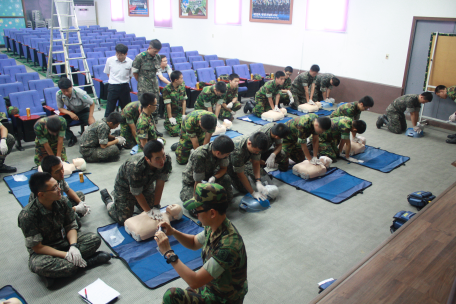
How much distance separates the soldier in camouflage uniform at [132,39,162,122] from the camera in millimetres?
6149

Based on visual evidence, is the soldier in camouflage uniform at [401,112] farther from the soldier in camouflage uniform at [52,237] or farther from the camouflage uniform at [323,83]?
the soldier in camouflage uniform at [52,237]

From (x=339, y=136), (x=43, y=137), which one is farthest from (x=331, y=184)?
(x=43, y=137)

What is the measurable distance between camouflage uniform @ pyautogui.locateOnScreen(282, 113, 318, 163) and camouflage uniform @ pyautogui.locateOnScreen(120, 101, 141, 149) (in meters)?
2.31

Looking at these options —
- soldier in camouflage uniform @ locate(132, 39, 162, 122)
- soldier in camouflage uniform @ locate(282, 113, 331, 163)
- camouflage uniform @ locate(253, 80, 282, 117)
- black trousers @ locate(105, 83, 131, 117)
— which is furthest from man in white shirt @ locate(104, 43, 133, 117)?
soldier in camouflage uniform @ locate(282, 113, 331, 163)

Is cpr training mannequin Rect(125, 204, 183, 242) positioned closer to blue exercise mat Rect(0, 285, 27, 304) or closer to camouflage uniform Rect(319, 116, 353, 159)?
blue exercise mat Rect(0, 285, 27, 304)

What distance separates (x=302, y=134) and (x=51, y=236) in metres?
3.26

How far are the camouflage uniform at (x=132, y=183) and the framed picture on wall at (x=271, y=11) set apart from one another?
7.41 m

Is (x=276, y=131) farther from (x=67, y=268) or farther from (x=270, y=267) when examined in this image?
(x=67, y=268)

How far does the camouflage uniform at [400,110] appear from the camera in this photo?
6.54 metres

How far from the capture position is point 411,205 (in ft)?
13.6

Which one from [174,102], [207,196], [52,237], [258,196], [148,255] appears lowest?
[148,255]

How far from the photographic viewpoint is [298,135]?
4.78 meters

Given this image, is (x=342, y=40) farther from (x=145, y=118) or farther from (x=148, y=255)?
(x=148, y=255)

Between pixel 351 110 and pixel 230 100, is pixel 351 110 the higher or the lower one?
the higher one
